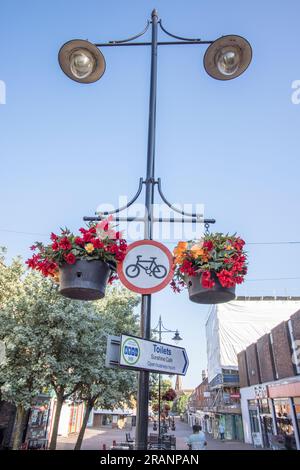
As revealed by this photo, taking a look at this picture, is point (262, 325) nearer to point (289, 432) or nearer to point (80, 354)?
point (289, 432)

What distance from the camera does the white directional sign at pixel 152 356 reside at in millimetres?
2352

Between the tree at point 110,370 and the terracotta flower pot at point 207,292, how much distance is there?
12747 millimetres

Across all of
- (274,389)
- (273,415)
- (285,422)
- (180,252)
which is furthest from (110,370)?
(180,252)

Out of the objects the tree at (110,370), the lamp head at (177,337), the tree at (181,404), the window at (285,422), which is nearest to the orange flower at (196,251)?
the tree at (110,370)

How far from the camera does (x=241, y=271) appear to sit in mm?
2770

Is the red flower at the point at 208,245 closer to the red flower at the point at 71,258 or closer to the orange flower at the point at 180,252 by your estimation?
the orange flower at the point at 180,252

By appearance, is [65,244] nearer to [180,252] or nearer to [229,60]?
[180,252]

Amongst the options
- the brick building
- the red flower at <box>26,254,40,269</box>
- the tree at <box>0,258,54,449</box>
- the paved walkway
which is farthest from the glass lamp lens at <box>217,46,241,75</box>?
the paved walkway

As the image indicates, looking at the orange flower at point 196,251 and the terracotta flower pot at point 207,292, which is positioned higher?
the orange flower at point 196,251

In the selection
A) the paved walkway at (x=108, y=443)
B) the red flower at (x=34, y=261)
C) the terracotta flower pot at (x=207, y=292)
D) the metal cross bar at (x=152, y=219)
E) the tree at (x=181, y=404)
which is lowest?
the paved walkway at (x=108, y=443)

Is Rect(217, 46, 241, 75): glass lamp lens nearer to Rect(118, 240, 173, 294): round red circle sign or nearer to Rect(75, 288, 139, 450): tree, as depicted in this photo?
Rect(118, 240, 173, 294): round red circle sign

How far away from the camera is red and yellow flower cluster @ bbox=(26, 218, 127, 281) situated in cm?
278

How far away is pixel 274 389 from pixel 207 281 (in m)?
21.2
